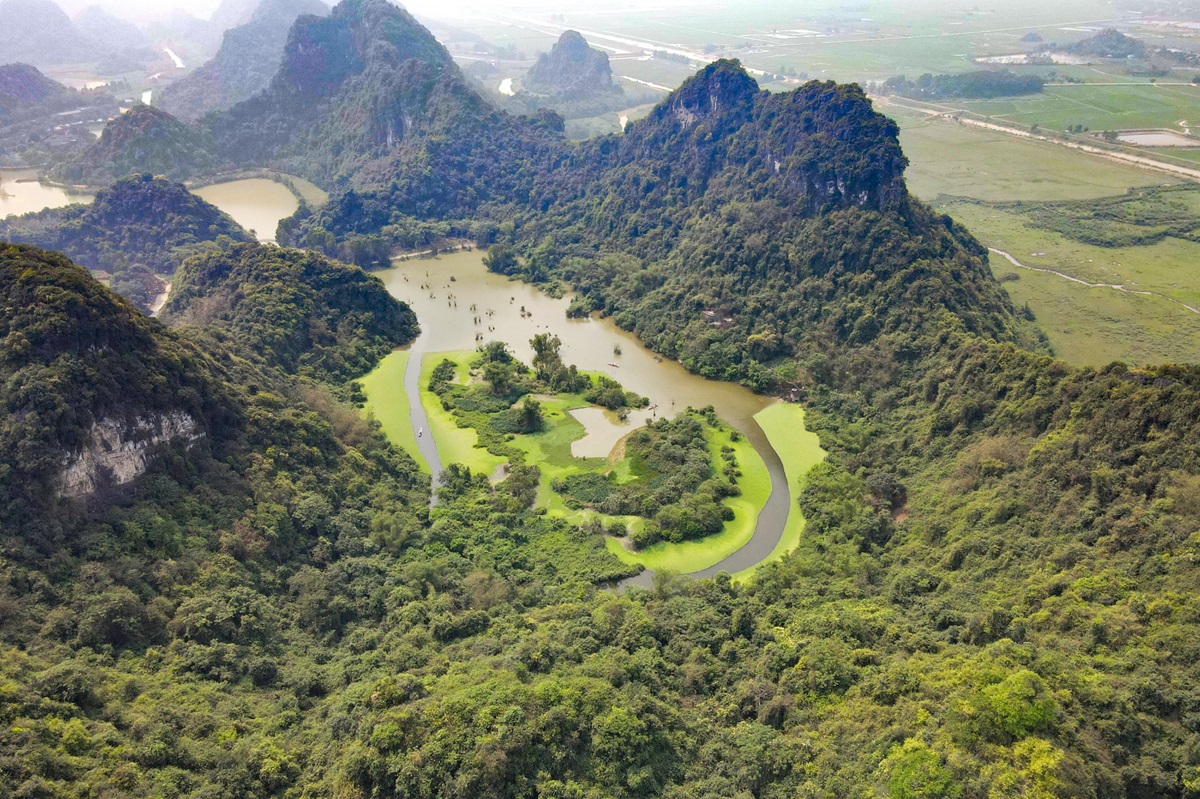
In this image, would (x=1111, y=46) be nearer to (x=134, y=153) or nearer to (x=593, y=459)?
(x=593, y=459)

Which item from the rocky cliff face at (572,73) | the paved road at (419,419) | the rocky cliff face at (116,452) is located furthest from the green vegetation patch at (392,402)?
the rocky cliff face at (572,73)

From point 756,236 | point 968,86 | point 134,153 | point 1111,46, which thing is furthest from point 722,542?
point 1111,46

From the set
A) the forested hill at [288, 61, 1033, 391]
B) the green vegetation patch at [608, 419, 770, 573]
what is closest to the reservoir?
the forested hill at [288, 61, 1033, 391]

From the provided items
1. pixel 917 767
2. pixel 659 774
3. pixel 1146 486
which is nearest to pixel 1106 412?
pixel 1146 486

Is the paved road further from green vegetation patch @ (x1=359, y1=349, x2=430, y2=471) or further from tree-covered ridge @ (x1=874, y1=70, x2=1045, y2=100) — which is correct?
tree-covered ridge @ (x1=874, y1=70, x2=1045, y2=100)

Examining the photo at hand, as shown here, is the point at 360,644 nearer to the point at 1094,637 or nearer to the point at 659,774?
the point at 659,774

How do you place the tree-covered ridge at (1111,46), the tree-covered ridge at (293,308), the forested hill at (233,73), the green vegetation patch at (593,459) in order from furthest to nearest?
the tree-covered ridge at (1111,46)
the forested hill at (233,73)
the tree-covered ridge at (293,308)
the green vegetation patch at (593,459)

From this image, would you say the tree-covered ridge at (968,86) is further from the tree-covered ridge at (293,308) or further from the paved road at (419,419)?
the paved road at (419,419)
